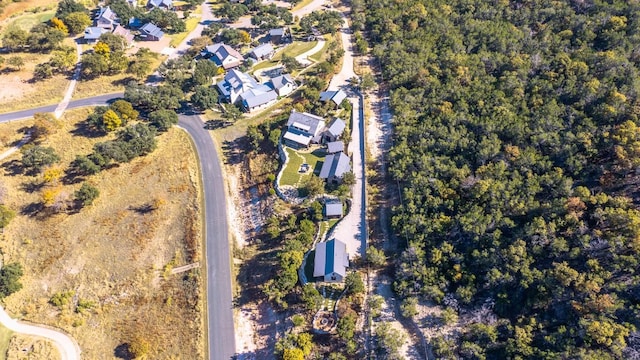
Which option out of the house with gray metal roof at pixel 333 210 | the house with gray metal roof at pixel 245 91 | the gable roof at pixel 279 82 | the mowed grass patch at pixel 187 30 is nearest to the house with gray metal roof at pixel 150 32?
the mowed grass patch at pixel 187 30

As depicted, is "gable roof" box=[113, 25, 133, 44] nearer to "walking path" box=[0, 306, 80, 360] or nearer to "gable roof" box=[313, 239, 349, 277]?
"walking path" box=[0, 306, 80, 360]

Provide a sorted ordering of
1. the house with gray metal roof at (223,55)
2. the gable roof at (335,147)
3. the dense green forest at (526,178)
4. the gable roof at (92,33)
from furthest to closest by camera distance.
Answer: the gable roof at (92,33)
the house with gray metal roof at (223,55)
the gable roof at (335,147)
the dense green forest at (526,178)

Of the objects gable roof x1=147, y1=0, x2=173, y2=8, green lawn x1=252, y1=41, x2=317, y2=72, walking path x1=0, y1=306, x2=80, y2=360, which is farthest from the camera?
gable roof x1=147, y1=0, x2=173, y2=8

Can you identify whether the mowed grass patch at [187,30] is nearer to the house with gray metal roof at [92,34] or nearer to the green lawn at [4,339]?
the house with gray metal roof at [92,34]

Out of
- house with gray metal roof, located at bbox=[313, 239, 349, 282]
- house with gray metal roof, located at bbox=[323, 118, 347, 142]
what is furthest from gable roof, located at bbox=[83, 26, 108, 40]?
house with gray metal roof, located at bbox=[313, 239, 349, 282]

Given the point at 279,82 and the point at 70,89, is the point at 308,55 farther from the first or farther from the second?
the point at 70,89

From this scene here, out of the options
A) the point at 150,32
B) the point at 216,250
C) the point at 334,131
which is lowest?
the point at 216,250

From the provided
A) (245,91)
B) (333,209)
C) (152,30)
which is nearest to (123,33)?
(152,30)
